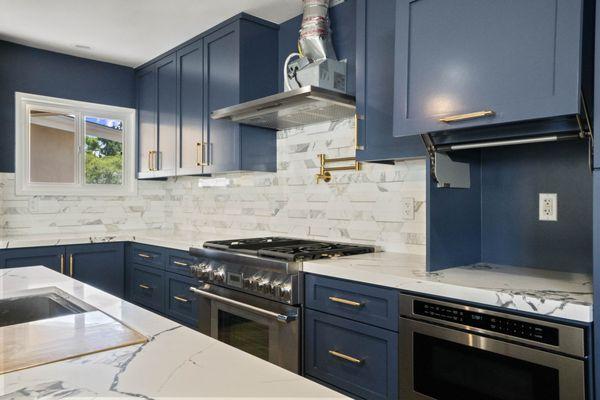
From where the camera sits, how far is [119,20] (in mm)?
3205

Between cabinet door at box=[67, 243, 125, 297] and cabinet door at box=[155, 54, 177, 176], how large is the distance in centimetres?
79

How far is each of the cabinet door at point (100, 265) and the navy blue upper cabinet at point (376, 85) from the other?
8.09ft

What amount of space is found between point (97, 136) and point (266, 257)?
8.96 ft

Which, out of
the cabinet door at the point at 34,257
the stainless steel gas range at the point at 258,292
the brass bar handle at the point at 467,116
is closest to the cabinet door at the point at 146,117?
the cabinet door at the point at 34,257

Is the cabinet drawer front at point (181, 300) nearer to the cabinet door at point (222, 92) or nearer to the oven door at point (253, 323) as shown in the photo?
the oven door at point (253, 323)

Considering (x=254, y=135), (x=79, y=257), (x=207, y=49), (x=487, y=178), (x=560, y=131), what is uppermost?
(x=207, y=49)

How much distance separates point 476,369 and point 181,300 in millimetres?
2227

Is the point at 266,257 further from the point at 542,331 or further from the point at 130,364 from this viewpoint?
the point at 130,364

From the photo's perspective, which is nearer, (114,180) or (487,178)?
(487,178)

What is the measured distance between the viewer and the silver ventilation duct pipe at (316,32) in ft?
8.57

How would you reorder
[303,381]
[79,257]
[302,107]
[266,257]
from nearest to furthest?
[303,381], [266,257], [302,107], [79,257]

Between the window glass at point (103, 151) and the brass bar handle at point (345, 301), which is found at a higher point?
the window glass at point (103, 151)

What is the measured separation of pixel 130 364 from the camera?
0.86 metres

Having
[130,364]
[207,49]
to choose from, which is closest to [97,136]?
[207,49]
